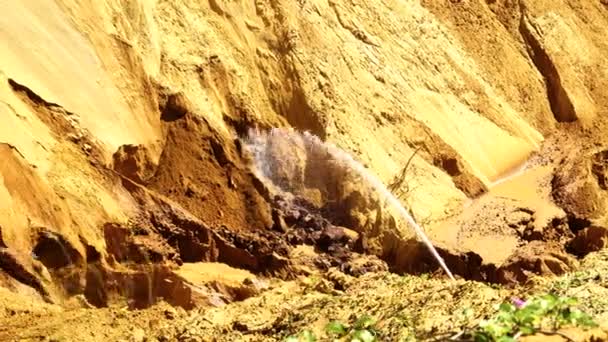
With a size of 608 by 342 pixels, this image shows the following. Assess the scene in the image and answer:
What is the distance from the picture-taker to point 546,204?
23.8m

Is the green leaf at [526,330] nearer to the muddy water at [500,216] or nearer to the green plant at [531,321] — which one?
the green plant at [531,321]

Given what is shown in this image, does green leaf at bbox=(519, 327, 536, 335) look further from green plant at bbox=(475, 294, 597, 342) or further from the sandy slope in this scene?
the sandy slope

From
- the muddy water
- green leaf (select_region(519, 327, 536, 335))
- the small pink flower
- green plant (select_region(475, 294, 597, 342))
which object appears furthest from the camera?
the muddy water

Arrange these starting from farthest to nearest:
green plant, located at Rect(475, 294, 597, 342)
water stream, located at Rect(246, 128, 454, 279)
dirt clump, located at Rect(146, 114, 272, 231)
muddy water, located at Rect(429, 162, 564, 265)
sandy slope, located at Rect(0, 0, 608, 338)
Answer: water stream, located at Rect(246, 128, 454, 279) → muddy water, located at Rect(429, 162, 564, 265) → dirt clump, located at Rect(146, 114, 272, 231) → sandy slope, located at Rect(0, 0, 608, 338) → green plant, located at Rect(475, 294, 597, 342)

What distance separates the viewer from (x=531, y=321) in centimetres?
606

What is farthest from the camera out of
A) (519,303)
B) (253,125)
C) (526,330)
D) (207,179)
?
(253,125)

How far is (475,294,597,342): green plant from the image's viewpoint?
5793 mm

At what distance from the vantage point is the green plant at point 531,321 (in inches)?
228

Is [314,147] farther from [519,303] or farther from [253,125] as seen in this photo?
[519,303]

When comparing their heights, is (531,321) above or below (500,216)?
above

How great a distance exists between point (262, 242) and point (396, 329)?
1072 centimetres

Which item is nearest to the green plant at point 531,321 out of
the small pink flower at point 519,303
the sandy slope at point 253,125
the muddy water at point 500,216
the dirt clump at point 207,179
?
the small pink flower at point 519,303

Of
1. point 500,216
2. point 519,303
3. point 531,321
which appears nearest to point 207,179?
point 500,216

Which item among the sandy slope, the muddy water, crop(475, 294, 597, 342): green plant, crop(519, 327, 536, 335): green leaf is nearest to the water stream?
the sandy slope
